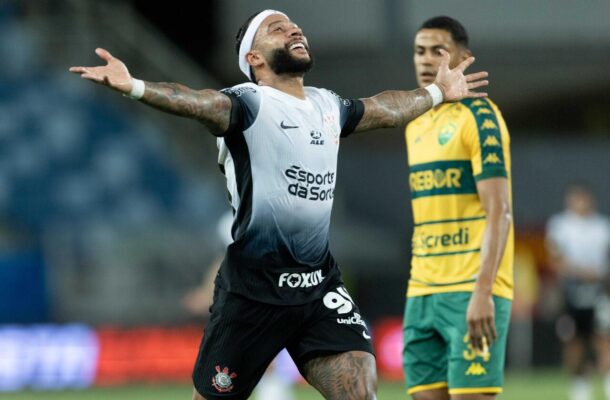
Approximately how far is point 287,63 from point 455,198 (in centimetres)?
135

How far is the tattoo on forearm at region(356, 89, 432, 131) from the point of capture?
21.2ft

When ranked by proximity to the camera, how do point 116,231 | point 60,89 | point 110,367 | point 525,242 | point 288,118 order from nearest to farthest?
point 288,118
point 110,367
point 116,231
point 60,89
point 525,242

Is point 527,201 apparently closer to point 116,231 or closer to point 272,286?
point 116,231

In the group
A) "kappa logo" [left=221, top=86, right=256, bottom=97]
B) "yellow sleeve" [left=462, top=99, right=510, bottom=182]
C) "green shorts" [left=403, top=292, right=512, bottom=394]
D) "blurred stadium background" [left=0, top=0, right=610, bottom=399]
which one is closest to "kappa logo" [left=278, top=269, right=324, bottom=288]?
"kappa logo" [left=221, top=86, right=256, bottom=97]

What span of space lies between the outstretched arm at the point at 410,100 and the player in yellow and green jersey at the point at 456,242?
30cm

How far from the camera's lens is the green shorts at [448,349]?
6.78m

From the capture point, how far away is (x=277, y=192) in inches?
237

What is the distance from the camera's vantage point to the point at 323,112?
6.22 m

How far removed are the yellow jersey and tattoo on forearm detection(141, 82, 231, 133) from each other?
1.58 m

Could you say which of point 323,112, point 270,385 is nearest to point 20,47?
point 270,385

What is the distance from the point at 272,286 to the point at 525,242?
56.7 ft

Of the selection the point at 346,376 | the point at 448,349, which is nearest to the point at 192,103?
the point at 346,376

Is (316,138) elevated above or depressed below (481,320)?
above

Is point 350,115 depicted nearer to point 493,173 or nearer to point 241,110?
point 241,110
